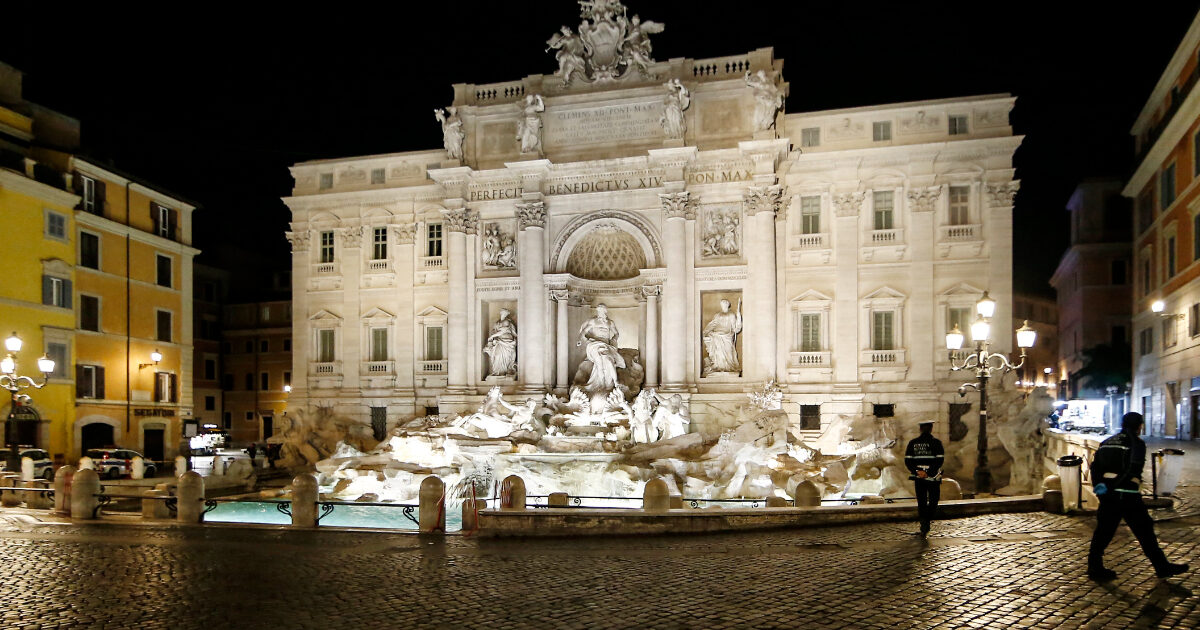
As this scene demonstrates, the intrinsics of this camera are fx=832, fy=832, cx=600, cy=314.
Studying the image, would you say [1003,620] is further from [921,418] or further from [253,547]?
[921,418]

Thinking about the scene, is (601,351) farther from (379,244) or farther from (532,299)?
(379,244)

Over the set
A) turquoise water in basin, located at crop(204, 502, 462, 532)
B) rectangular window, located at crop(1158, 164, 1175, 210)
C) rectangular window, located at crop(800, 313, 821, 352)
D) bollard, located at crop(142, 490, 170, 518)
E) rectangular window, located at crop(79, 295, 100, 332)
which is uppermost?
rectangular window, located at crop(1158, 164, 1175, 210)

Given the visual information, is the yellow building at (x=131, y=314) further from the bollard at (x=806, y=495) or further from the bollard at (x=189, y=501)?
the bollard at (x=806, y=495)

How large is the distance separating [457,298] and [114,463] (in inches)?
529

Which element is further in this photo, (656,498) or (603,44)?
(603,44)

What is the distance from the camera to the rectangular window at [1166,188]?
97.3 feet

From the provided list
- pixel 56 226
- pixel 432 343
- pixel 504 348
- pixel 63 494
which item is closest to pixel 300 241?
pixel 432 343

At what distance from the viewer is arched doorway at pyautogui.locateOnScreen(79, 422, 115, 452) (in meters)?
33.8

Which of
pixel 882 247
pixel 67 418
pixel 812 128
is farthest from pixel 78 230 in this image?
pixel 882 247

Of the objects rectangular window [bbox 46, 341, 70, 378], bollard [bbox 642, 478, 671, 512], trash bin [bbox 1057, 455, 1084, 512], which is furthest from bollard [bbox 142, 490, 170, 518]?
rectangular window [bbox 46, 341, 70, 378]

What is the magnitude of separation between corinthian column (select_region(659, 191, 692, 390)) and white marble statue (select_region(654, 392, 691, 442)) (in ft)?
8.95

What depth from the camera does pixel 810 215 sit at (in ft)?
102

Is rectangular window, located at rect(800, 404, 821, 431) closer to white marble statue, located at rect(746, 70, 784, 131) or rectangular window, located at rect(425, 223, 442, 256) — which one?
white marble statue, located at rect(746, 70, 784, 131)

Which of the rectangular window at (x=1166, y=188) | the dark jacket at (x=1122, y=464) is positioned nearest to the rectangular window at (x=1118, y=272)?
the rectangular window at (x=1166, y=188)
